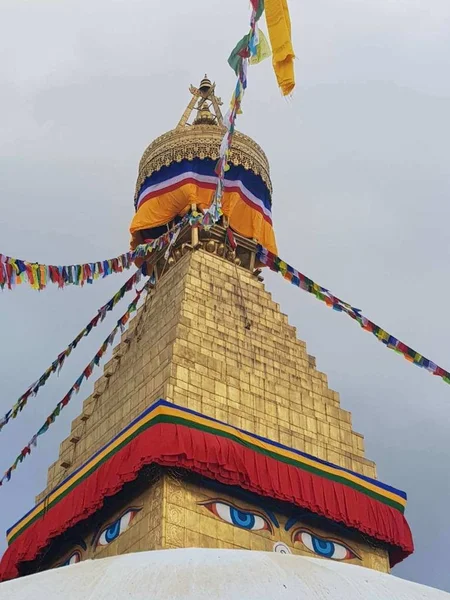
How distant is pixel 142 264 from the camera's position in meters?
18.4

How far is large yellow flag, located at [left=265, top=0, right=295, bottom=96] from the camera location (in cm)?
1150

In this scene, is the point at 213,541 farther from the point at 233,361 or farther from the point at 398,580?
the point at 398,580

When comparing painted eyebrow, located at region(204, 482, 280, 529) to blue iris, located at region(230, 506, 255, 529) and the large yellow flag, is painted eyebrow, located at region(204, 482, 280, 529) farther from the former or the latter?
the large yellow flag

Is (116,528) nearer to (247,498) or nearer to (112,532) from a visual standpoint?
(112,532)

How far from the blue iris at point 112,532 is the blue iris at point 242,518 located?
1650 mm

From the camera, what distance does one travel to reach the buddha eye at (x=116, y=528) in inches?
498

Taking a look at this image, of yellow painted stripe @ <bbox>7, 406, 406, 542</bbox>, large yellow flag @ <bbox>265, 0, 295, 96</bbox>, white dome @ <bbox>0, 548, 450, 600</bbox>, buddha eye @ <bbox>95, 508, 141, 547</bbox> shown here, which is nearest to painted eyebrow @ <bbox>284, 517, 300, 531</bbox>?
yellow painted stripe @ <bbox>7, 406, 406, 542</bbox>

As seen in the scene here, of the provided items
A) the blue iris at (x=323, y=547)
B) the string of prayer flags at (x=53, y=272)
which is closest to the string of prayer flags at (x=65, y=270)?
the string of prayer flags at (x=53, y=272)

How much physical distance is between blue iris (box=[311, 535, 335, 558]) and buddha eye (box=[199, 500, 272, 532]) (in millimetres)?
838

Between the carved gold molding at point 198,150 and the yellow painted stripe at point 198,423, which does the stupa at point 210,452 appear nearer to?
the yellow painted stripe at point 198,423

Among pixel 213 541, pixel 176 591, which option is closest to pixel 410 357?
pixel 213 541

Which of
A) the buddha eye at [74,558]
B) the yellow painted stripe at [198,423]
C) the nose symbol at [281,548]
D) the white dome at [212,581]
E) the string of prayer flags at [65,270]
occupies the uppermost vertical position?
the string of prayer flags at [65,270]

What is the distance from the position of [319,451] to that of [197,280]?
3.75 meters

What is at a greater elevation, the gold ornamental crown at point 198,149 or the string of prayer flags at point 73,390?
the gold ornamental crown at point 198,149
